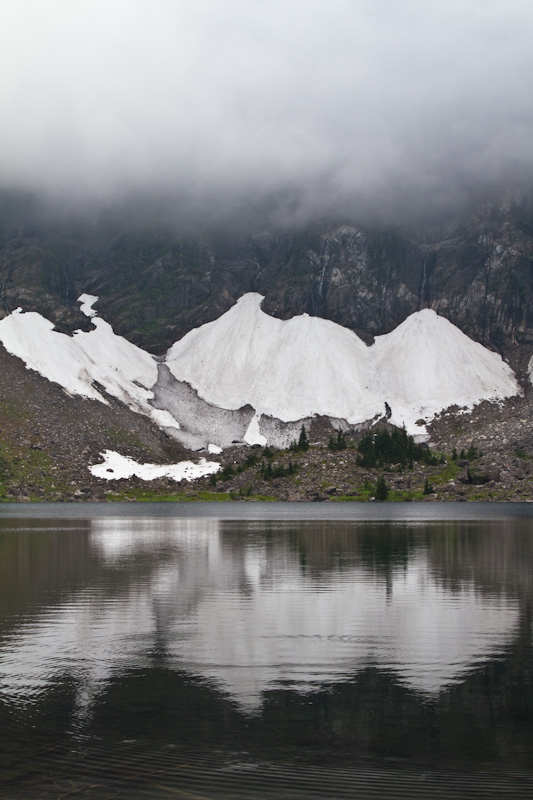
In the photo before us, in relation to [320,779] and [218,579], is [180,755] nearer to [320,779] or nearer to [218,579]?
[320,779]

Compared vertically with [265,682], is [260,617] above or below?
below

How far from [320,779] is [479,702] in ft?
28.1

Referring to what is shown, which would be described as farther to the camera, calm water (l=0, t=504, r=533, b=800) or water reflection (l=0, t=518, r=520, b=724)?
water reflection (l=0, t=518, r=520, b=724)

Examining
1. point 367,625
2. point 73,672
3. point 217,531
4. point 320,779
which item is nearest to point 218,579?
point 367,625

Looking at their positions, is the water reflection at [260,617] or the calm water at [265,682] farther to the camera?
the water reflection at [260,617]

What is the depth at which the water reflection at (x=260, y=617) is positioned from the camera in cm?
3053

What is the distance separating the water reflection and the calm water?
0.52 feet

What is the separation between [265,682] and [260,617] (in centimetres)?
1348

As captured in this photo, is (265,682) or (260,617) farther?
(260,617)

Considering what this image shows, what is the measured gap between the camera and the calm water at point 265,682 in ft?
67.1

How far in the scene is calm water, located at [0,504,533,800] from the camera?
20.5 meters

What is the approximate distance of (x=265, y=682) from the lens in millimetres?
29203

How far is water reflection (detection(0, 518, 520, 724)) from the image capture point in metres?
30.5

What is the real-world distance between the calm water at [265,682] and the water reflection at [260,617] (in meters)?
0.16
